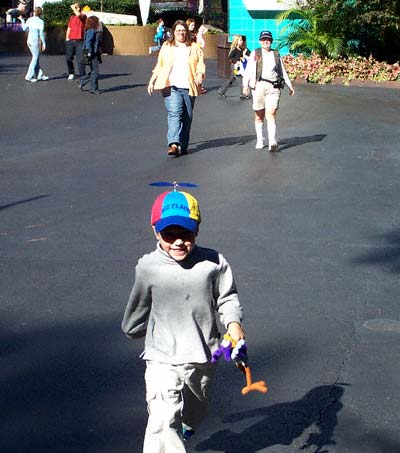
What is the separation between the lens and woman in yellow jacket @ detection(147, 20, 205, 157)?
14719 mm

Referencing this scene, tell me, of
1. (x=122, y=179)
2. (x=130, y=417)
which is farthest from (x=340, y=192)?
(x=130, y=417)

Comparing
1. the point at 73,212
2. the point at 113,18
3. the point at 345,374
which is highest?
the point at 345,374

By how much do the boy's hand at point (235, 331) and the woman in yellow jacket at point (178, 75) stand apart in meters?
10.4

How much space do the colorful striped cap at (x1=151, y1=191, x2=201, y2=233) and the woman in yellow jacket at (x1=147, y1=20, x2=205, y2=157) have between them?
10.3 metres

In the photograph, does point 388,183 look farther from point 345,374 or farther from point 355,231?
point 345,374

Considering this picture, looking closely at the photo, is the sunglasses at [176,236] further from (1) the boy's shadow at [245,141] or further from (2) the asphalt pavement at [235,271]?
(1) the boy's shadow at [245,141]

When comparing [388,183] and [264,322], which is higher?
[264,322]

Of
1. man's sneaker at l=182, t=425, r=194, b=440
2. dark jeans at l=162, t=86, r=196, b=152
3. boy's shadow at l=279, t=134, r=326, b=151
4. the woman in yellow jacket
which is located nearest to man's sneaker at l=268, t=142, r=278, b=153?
boy's shadow at l=279, t=134, r=326, b=151

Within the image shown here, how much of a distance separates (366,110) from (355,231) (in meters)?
10.5

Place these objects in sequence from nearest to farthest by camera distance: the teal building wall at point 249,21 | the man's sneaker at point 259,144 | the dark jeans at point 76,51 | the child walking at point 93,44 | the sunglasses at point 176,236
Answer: the sunglasses at point 176,236
the man's sneaker at point 259,144
the child walking at point 93,44
the dark jeans at point 76,51
the teal building wall at point 249,21

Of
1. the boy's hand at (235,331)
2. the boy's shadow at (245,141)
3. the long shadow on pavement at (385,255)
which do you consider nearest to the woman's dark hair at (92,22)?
the boy's shadow at (245,141)

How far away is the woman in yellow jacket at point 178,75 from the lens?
1472cm

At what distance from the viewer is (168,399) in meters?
4.65

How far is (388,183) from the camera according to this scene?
13.2m
